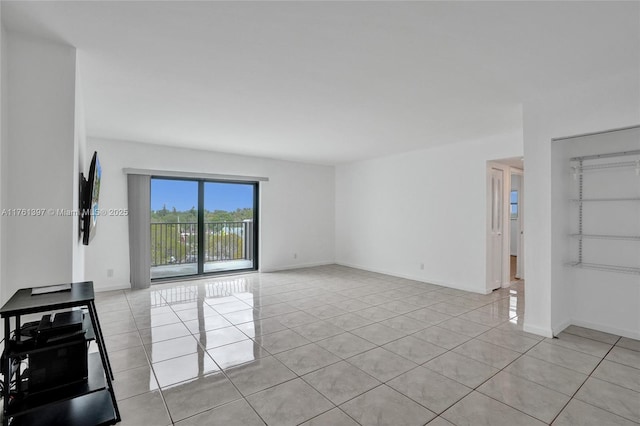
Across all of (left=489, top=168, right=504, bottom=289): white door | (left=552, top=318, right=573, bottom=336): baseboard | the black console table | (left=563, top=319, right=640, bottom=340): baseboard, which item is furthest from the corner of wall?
(left=489, top=168, right=504, bottom=289): white door

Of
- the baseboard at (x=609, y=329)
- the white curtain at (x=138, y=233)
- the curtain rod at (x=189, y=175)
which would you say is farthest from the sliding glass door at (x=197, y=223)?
the baseboard at (x=609, y=329)

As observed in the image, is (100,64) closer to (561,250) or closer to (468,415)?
(468,415)

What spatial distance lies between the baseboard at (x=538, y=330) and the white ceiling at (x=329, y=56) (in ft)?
7.51

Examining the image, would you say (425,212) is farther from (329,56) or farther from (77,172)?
(77,172)

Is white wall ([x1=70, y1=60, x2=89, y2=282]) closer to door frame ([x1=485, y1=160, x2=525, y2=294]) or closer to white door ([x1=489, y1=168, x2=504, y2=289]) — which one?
door frame ([x1=485, y1=160, x2=525, y2=294])

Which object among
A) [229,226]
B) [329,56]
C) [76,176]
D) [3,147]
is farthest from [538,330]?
[229,226]

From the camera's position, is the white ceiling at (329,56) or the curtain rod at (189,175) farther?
the curtain rod at (189,175)

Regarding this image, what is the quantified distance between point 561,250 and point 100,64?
454cm

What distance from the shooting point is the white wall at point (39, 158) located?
198cm

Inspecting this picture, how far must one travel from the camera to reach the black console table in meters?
1.50

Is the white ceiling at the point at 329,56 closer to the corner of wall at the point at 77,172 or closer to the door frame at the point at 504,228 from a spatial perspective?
the corner of wall at the point at 77,172

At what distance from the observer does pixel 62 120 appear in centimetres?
211

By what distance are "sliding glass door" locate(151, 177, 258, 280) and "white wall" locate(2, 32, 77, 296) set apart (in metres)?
3.58

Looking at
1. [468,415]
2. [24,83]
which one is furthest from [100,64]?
[468,415]
